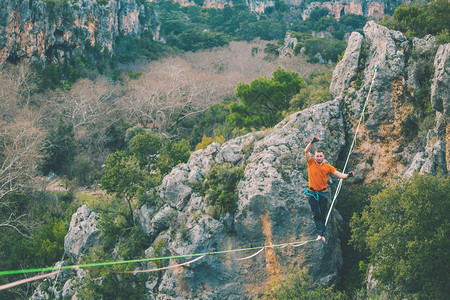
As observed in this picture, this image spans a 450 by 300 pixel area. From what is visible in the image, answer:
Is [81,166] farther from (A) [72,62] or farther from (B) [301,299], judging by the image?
(B) [301,299]

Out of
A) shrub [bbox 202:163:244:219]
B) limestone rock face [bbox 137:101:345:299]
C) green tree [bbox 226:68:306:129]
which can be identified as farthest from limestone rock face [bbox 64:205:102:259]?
green tree [bbox 226:68:306:129]

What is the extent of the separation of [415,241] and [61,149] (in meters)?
33.9

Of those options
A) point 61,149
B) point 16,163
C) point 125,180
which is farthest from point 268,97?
point 61,149

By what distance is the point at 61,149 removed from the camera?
37.9m

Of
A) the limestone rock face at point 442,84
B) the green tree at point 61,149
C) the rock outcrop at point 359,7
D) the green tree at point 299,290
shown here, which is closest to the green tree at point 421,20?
the limestone rock face at point 442,84

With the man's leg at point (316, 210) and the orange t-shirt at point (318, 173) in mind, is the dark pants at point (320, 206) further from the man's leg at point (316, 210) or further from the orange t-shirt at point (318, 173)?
the orange t-shirt at point (318, 173)

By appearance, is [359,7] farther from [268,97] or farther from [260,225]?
[260,225]

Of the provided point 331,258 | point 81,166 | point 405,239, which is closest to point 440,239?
point 405,239

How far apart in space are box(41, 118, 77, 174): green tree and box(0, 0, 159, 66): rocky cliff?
43.2ft

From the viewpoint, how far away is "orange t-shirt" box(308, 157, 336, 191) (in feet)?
35.7

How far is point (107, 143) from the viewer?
4294 cm

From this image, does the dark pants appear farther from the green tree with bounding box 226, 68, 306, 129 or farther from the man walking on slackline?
the green tree with bounding box 226, 68, 306, 129

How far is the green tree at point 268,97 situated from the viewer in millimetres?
28156

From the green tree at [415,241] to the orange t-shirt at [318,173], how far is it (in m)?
4.49
